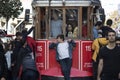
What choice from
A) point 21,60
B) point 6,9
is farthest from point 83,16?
point 6,9

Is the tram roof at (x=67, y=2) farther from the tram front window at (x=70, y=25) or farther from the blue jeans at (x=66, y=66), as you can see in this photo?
the blue jeans at (x=66, y=66)

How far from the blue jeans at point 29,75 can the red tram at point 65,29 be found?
0.88m

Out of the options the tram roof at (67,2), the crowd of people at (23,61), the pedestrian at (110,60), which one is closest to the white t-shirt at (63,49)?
the crowd of people at (23,61)

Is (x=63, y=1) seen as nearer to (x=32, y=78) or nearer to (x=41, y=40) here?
(x=41, y=40)

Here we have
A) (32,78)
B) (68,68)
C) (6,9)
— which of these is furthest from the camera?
(6,9)

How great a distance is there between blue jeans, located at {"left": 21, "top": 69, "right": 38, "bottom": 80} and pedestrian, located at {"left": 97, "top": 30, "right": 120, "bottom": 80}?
2.96 m

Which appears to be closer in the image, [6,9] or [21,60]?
[21,60]

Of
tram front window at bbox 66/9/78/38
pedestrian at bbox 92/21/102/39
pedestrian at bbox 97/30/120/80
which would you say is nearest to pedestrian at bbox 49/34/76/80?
tram front window at bbox 66/9/78/38

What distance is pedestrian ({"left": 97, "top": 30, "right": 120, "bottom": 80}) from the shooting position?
11.8m

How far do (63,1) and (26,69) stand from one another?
255cm

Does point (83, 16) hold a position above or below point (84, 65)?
above

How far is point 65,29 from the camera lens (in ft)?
53.1

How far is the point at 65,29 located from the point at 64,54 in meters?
1.09

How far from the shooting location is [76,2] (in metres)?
16.0
